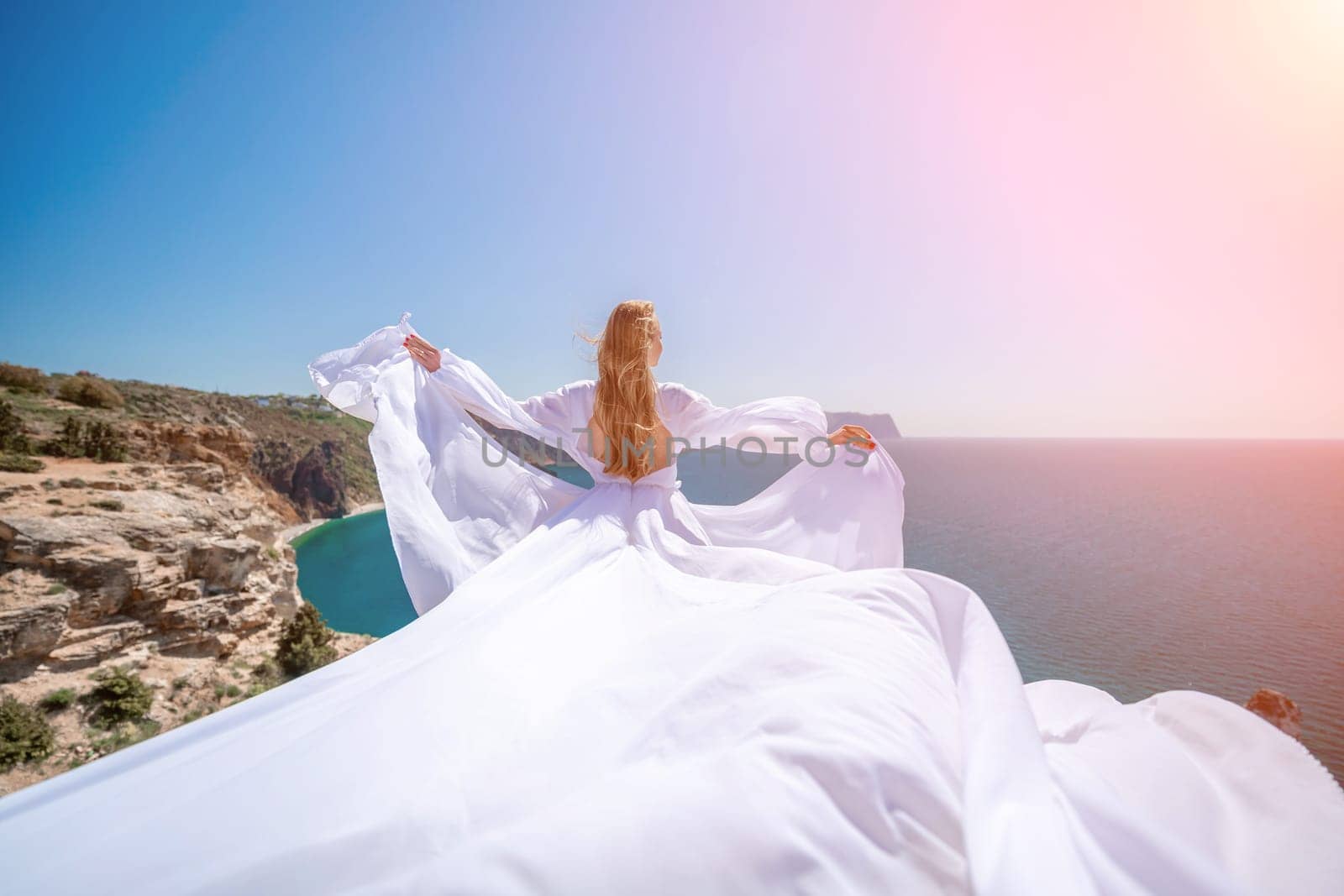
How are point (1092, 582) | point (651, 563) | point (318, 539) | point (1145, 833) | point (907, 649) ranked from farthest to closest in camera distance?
1. point (318, 539)
2. point (1092, 582)
3. point (651, 563)
4. point (907, 649)
5. point (1145, 833)

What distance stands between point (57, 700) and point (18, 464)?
5.83m

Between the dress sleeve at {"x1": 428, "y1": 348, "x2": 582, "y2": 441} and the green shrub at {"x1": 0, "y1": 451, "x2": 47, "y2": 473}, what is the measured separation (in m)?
15.9

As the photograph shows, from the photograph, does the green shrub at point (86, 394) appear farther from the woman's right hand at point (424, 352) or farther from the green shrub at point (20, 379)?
the woman's right hand at point (424, 352)

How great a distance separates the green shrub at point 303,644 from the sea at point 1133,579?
44.2 ft

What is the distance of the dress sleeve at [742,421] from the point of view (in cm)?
336

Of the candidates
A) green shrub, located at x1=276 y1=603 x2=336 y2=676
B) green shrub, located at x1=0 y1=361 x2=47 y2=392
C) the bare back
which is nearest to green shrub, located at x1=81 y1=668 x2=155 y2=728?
green shrub, located at x1=276 y1=603 x2=336 y2=676

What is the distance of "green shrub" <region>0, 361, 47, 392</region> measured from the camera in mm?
19469

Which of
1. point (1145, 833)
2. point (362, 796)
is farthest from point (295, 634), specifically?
point (1145, 833)

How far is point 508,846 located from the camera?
0.93 metres

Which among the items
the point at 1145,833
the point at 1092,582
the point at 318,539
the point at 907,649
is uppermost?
the point at 907,649

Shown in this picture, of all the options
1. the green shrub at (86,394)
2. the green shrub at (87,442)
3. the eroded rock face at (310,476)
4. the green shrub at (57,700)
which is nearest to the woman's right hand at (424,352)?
the green shrub at (57,700)

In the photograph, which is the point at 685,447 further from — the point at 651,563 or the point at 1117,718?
the point at 1117,718

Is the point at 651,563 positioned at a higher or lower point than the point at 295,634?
higher

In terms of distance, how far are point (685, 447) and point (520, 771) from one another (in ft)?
7.81
